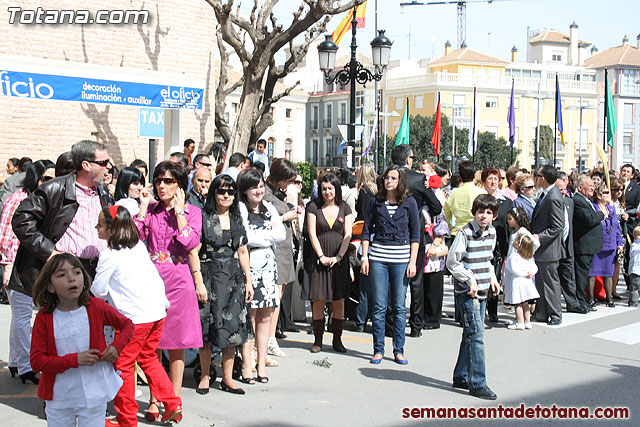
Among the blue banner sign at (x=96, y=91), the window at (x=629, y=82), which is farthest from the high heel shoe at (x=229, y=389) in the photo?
the window at (x=629, y=82)

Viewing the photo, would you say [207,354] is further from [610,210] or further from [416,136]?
[416,136]

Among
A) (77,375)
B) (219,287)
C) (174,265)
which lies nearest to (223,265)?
(219,287)

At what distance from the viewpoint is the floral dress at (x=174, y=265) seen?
6105 millimetres

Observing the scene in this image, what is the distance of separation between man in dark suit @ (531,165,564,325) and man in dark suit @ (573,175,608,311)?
1040 millimetres

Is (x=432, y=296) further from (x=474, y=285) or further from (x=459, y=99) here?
(x=459, y=99)

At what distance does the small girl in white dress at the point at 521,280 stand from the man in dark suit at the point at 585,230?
5.44 feet

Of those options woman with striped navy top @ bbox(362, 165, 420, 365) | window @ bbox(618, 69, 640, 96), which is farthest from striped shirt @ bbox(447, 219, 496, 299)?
window @ bbox(618, 69, 640, 96)

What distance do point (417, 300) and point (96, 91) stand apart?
890cm

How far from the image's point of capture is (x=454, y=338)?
9.47 metres

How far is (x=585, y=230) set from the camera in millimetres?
11664

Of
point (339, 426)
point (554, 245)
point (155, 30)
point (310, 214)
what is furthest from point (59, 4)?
point (339, 426)

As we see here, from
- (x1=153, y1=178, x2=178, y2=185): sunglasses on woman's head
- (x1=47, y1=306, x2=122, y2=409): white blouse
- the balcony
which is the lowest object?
(x1=47, y1=306, x2=122, y2=409): white blouse

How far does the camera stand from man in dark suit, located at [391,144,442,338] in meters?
9.39

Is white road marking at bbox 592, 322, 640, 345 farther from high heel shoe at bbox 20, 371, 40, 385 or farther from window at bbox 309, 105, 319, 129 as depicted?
window at bbox 309, 105, 319, 129
